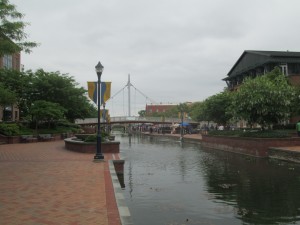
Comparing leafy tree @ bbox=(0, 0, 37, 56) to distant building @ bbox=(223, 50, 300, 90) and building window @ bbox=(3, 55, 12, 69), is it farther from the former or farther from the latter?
building window @ bbox=(3, 55, 12, 69)

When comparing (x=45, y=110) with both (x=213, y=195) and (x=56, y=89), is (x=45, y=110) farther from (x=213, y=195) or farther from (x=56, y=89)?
(x=213, y=195)

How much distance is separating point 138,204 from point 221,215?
2.56 m

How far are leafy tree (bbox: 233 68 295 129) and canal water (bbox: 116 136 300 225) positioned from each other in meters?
8.52

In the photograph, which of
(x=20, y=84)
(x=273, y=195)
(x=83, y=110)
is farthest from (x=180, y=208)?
(x=83, y=110)

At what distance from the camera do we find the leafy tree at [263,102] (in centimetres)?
2745

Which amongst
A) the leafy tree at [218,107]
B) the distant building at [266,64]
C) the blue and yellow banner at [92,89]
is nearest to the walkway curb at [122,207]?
the blue and yellow banner at [92,89]

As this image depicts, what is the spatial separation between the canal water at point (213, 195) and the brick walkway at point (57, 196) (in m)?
1.05

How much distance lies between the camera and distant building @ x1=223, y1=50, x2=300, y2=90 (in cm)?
5703

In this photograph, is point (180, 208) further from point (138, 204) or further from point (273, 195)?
point (273, 195)

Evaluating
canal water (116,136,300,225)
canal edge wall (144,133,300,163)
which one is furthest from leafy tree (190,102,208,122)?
canal water (116,136,300,225)

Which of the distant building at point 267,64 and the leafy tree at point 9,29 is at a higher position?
the distant building at point 267,64

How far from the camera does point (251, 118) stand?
28859mm

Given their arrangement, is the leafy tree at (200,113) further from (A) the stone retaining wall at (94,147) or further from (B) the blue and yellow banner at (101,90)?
(B) the blue and yellow banner at (101,90)

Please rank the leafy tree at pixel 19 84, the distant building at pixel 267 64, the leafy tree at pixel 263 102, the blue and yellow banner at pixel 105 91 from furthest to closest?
the distant building at pixel 267 64
the leafy tree at pixel 19 84
the leafy tree at pixel 263 102
the blue and yellow banner at pixel 105 91
